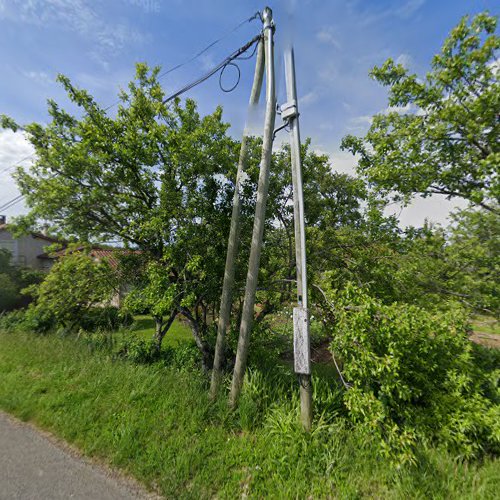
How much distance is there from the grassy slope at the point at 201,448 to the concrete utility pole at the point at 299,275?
1.49 ft

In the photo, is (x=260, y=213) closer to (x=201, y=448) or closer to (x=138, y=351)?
(x=201, y=448)

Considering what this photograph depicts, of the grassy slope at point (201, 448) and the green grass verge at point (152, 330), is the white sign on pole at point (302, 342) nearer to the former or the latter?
the grassy slope at point (201, 448)

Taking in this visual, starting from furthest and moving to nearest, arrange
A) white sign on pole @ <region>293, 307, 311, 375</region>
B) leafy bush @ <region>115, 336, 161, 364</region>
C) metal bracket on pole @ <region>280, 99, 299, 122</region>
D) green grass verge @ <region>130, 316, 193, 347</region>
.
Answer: green grass verge @ <region>130, 316, 193, 347</region>
leafy bush @ <region>115, 336, 161, 364</region>
metal bracket on pole @ <region>280, 99, 299, 122</region>
white sign on pole @ <region>293, 307, 311, 375</region>

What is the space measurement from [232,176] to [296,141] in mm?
1679

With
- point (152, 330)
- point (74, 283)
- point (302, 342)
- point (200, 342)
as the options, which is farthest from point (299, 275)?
point (152, 330)

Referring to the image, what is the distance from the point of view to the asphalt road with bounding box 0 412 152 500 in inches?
93.2

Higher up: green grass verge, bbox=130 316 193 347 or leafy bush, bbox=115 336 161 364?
leafy bush, bbox=115 336 161 364

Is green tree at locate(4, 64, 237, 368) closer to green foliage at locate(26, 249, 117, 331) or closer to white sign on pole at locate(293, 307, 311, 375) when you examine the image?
green foliage at locate(26, 249, 117, 331)

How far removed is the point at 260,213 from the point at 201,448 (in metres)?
2.96

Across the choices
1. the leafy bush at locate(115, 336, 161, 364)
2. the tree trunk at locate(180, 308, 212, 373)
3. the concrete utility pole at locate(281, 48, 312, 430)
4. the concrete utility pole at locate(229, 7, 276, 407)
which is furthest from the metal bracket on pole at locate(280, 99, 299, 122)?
the leafy bush at locate(115, 336, 161, 364)

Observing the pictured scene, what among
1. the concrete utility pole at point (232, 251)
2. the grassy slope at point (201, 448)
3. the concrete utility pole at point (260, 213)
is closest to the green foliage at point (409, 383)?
the grassy slope at point (201, 448)

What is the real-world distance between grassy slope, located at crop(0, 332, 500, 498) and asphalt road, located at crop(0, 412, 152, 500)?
→ 14cm

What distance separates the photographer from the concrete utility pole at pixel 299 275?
314 centimetres

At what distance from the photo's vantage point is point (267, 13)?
368 cm
